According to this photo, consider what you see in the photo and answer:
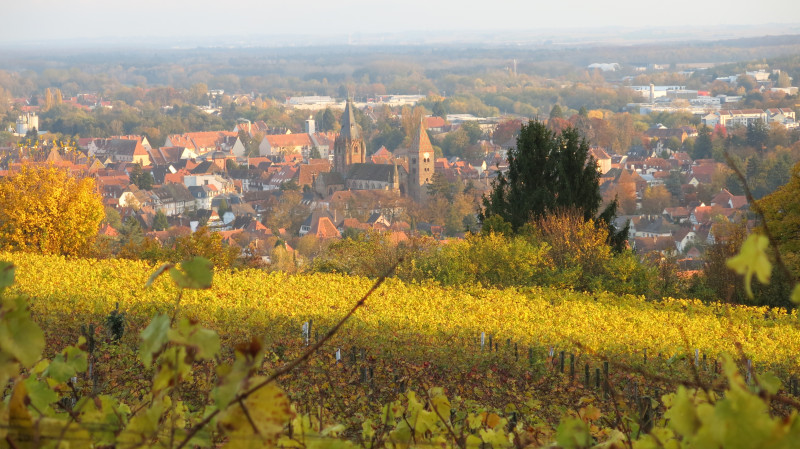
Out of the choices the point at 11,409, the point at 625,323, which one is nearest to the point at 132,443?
the point at 11,409

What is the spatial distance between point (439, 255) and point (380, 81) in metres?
161

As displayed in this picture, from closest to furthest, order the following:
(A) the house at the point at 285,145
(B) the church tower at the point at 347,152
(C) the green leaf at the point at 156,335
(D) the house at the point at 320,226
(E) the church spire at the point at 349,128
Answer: (C) the green leaf at the point at 156,335 < (D) the house at the point at 320,226 < (B) the church tower at the point at 347,152 < (E) the church spire at the point at 349,128 < (A) the house at the point at 285,145

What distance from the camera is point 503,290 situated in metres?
12.2

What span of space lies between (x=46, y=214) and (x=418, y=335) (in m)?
9.46

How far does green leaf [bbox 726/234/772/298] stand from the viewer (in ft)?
3.16

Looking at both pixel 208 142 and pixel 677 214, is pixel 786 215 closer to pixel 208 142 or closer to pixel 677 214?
pixel 677 214

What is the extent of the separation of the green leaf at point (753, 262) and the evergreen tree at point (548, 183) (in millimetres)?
13687

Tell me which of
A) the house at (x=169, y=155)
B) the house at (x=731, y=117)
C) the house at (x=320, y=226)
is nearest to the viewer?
the house at (x=320, y=226)

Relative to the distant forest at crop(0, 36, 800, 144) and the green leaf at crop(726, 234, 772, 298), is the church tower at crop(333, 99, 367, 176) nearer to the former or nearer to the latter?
the distant forest at crop(0, 36, 800, 144)

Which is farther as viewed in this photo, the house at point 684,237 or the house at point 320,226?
the house at point 320,226

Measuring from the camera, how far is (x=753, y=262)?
0.97 m

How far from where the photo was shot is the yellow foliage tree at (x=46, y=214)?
48.5ft

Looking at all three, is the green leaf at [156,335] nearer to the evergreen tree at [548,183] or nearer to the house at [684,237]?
the evergreen tree at [548,183]

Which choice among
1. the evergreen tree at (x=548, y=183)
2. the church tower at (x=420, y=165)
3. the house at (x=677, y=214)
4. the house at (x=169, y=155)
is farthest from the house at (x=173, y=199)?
the evergreen tree at (x=548, y=183)
